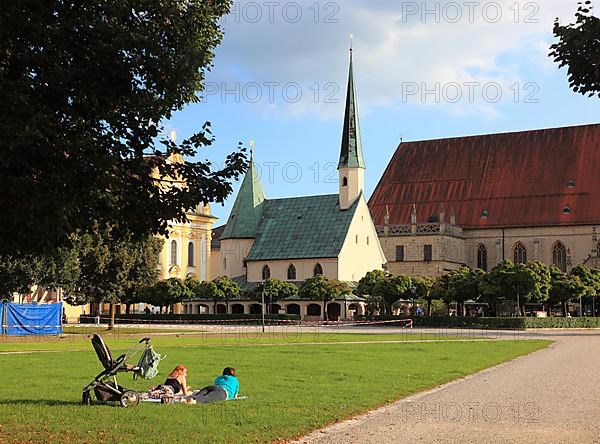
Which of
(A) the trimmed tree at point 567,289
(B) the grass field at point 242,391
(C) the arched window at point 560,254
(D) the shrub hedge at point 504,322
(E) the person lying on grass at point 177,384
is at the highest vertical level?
(C) the arched window at point 560,254

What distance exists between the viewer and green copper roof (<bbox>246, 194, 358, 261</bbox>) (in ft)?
292

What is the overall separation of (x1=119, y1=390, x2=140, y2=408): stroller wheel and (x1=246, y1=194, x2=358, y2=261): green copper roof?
7279cm

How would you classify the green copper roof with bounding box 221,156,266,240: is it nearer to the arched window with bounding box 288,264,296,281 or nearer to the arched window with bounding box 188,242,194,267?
the arched window with bounding box 188,242,194,267

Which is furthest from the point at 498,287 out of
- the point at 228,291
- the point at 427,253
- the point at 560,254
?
the point at 427,253

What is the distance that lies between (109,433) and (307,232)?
3148 inches

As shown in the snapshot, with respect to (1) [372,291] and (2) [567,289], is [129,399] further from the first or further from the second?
(1) [372,291]

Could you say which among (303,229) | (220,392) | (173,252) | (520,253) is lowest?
(220,392)

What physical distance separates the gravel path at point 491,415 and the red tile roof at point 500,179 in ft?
256

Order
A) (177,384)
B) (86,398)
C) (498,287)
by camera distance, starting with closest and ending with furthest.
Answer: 1. (86,398)
2. (177,384)
3. (498,287)

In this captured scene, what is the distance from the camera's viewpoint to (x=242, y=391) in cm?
1648

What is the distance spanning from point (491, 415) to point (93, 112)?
762 centimetres

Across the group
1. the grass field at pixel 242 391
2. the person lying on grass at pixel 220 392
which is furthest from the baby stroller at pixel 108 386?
the person lying on grass at pixel 220 392

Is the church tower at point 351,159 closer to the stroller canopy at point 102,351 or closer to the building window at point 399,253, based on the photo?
the building window at point 399,253

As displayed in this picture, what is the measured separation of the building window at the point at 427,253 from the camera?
3927 inches
